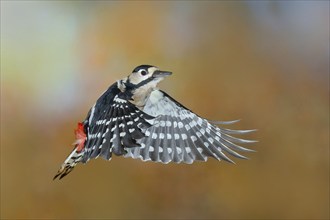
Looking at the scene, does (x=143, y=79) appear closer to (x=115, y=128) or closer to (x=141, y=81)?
(x=141, y=81)

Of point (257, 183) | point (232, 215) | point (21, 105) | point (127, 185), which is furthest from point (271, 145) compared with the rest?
point (21, 105)

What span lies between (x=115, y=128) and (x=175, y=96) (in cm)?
61

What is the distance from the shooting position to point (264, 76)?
5.85 ft

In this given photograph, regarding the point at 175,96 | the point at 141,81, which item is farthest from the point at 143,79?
the point at 175,96

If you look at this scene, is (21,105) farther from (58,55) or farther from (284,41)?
(284,41)

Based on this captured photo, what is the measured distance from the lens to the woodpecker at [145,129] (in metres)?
1.12

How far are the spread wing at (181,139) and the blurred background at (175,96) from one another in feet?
1.02

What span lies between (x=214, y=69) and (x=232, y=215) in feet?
1.68

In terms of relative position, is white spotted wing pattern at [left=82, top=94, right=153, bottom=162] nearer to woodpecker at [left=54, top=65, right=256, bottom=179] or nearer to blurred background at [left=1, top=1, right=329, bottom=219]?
woodpecker at [left=54, top=65, right=256, bottom=179]

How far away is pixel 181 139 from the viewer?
4.59 ft

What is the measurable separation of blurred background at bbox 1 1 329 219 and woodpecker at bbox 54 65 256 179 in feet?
0.78

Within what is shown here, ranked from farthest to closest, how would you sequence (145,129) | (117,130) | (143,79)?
1. (145,129)
2. (143,79)
3. (117,130)

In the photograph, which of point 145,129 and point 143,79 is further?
point 145,129

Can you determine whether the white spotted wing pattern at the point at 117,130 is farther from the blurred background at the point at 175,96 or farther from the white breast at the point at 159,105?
the blurred background at the point at 175,96
